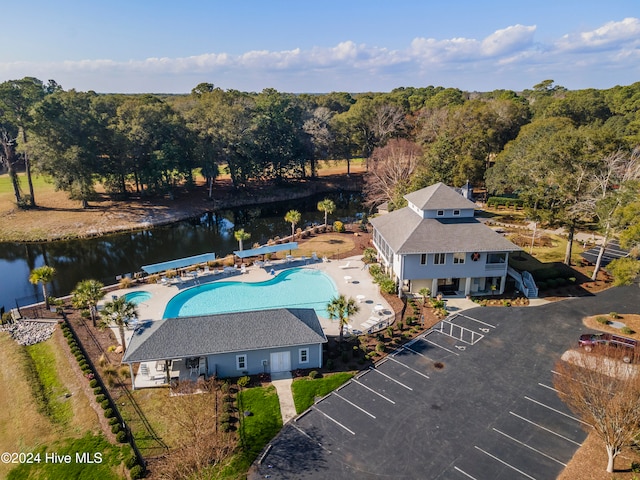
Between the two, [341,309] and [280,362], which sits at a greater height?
[341,309]

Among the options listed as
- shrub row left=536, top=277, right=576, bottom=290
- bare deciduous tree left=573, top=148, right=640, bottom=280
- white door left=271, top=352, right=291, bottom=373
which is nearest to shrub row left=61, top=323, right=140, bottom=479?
white door left=271, top=352, right=291, bottom=373

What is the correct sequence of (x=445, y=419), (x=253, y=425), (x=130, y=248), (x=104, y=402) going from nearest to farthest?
(x=253, y=425), (x=445, y=419), (x=104, y=402), (x=130, y=248)

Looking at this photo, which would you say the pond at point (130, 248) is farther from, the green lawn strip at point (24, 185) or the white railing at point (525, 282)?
the white railing at point (525, 282)

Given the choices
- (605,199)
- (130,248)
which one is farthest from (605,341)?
(130,248)

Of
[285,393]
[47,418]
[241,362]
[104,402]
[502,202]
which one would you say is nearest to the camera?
[47,418]

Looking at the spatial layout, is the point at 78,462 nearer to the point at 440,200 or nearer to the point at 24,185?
the point at 440,200

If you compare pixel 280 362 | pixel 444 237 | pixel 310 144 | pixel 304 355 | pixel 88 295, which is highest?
pixel 310 144

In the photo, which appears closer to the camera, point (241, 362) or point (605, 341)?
point (241, 362)
